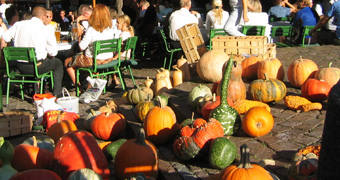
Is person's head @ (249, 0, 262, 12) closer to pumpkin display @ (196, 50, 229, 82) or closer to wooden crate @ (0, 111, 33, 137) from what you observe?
pumpkin display @ (196, 50, 229, 82)

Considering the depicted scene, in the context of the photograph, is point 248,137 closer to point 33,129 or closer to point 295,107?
point 295,107

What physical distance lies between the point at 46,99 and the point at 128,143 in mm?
3140

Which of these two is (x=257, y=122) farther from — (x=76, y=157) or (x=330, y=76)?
(x=76, y=157)

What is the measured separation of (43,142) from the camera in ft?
12.6

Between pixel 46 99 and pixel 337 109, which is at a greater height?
pixel 337 109

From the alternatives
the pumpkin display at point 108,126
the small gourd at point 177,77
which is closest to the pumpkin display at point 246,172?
the pumpkin display at point 108,126

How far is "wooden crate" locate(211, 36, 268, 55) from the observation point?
6.71 meters

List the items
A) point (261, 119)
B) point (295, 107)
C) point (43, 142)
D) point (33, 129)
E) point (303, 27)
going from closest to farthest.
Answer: point (261, 119) → point (43, 142) → point (295, 107) → point (33, 129) → point (303, 27)

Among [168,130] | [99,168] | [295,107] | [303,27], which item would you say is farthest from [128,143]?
[303,27]

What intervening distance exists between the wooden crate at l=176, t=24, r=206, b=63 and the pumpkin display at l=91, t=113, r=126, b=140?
3161mm

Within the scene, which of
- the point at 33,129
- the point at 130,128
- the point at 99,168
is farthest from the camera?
the point at 33,129

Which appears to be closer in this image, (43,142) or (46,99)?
(43,142)

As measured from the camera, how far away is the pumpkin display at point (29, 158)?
321 cm

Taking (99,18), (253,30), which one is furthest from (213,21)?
(99,18)
